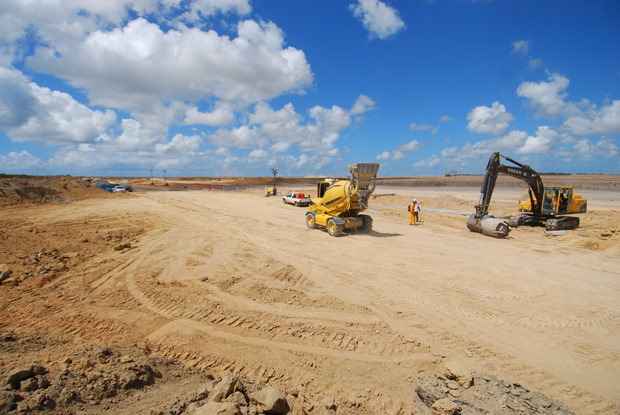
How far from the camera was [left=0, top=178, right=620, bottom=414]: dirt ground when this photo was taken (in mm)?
4988

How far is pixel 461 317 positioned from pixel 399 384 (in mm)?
2982

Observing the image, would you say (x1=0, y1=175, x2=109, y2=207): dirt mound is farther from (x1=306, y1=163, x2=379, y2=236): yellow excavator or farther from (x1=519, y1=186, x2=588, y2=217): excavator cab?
(x1=519, y1=186, x2=588, y2=217): excavator cab

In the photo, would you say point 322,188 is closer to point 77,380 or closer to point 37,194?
point 77,380

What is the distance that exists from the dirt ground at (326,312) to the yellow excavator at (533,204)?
412 centimetres

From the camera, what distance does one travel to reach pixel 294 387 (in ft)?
15.6

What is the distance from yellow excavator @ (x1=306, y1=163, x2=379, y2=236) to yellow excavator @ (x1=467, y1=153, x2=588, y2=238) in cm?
653

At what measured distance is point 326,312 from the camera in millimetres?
7094

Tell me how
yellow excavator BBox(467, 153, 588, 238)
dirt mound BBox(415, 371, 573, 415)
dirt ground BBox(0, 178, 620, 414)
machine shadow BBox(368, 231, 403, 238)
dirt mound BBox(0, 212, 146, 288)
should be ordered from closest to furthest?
dirt mound BBox(415, 371, 573, 415) < dirt ground BBox(0, 178, 620, 414) < dirt mound BBox(0, 212, 146, 288) < machine shadow BBox(368, 231, 403, 238) < yellow excavator BBox(467, 153, 588, 238)

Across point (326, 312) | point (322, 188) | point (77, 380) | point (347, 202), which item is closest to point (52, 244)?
point (77, 380)

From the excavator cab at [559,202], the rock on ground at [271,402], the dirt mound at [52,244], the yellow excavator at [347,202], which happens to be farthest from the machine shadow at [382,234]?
the rock on ground at [271,402]

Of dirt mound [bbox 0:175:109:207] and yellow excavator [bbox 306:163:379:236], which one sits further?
dirt mound [bbox 0:175:109:207]

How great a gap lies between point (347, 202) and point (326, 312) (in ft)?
28.8

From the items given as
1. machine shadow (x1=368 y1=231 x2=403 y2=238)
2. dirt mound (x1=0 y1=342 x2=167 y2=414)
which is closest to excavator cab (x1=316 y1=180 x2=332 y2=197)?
machine shadow (x1=368 y1=231 x2=403 y2=238)

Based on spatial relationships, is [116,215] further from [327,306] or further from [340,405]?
[340,405]
